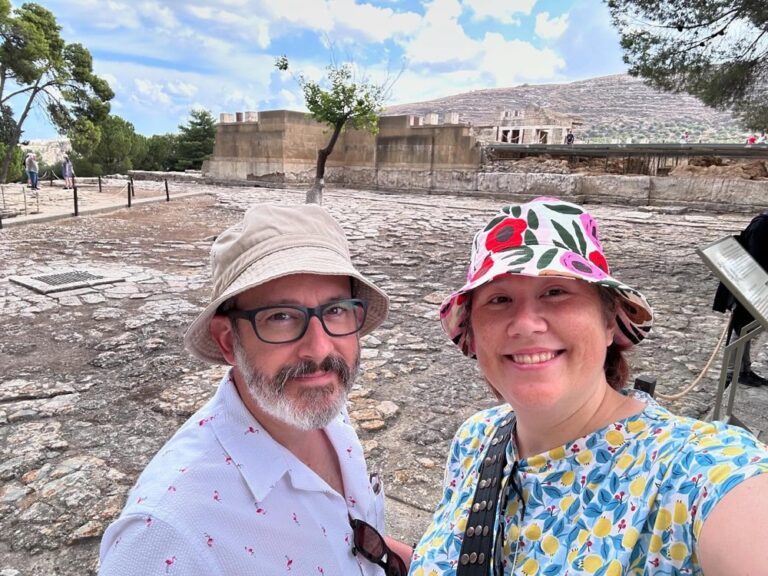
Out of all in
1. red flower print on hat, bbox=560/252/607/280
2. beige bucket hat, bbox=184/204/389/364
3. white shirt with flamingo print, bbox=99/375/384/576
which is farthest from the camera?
beige bucket hat, bbox=184/204/389/364

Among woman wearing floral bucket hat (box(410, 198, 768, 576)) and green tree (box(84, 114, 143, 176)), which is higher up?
green tree (box(84, 114, 143, 176))

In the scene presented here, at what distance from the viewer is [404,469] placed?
3.12 m

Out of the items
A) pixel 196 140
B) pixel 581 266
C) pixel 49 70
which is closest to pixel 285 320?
pixel 581 266

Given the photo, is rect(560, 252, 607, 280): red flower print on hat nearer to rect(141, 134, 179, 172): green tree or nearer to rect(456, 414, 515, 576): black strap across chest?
rect(456, 414, 515, 576): black strap across chest

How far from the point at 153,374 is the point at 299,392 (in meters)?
3.34

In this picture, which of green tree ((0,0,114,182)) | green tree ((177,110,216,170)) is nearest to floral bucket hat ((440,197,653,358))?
green tree ((0,0,114,182))

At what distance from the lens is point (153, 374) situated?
14.0ft

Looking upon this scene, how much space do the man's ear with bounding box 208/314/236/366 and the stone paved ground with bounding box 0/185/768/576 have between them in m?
1.53

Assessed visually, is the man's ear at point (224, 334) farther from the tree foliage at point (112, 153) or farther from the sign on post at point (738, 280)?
the tree foliage at point (112, 153)

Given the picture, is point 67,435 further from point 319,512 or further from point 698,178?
point 698,178

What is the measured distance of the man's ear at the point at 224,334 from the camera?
156 centimetres

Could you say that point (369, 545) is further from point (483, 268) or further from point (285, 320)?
point (483, 268)

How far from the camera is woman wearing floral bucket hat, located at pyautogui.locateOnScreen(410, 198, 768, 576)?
938 millimetres

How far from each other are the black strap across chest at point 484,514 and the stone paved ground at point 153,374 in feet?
4.59
